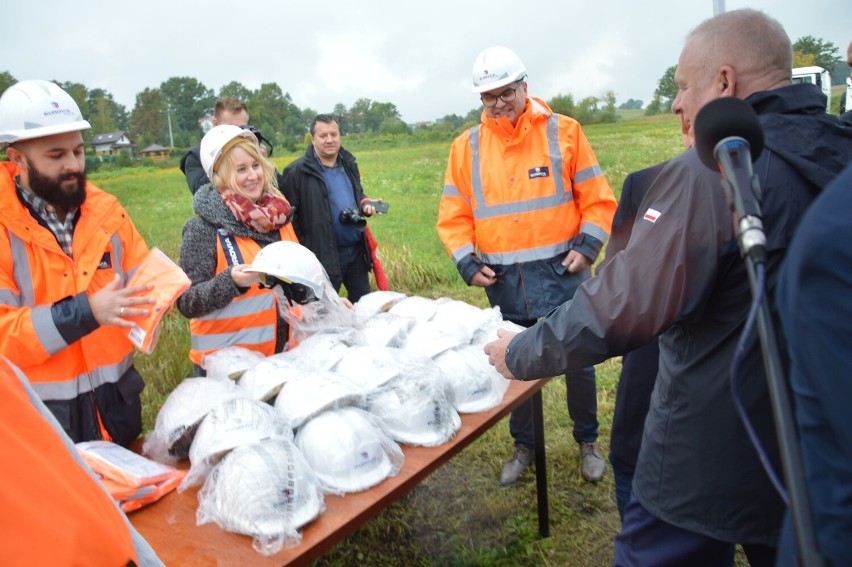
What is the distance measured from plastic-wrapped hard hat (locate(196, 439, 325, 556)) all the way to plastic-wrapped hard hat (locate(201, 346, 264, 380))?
539mm

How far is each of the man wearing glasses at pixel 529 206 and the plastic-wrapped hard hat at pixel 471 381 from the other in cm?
110

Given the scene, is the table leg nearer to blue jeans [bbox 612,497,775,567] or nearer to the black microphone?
blue jeans [bbox 612,497,775,567]

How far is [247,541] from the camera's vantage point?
1.49m

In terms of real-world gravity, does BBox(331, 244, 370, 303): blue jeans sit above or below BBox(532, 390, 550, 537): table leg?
above

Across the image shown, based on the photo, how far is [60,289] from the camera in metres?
2.03

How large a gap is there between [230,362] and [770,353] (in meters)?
1.82

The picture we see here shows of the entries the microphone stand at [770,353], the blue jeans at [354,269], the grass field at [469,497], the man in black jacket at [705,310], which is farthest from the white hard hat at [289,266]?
the blue jeans at [354,269]

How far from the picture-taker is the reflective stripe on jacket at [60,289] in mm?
1864

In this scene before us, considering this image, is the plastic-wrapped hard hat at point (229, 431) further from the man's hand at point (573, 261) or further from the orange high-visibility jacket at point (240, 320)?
the man's hand at point (573, 261)

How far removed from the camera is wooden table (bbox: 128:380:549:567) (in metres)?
1.45

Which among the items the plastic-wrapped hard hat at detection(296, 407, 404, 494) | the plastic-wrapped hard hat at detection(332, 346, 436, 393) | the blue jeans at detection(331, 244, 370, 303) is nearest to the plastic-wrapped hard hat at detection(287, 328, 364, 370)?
the plastic-wrapped hard hat at detection(332, 346, 436, 393)

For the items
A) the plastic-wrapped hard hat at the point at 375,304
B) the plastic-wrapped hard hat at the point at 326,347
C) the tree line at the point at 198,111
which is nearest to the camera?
the plastic-wrapped hard hat at the point at 326,347

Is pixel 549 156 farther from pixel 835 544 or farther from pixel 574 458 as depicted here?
pixel 835 544

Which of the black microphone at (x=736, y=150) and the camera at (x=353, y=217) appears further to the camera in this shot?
the camera at (x=353, y=217)
